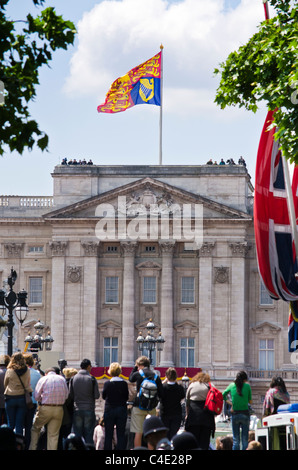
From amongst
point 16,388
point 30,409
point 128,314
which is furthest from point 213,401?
point 128,314

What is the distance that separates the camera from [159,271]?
70.5 metres

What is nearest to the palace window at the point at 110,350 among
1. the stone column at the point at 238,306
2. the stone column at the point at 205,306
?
the stone column at the point at 205,306

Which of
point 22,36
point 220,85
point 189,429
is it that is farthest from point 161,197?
point 22,36

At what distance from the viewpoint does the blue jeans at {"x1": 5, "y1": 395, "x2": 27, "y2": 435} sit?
848 inches

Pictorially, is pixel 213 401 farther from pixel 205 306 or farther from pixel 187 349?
pixel 187 349

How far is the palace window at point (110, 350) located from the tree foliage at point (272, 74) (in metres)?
45.4

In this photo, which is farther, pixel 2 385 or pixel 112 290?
pixel 112 290

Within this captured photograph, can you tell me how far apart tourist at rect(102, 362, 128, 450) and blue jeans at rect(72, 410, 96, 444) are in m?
0.28

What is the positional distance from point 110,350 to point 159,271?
5396mm

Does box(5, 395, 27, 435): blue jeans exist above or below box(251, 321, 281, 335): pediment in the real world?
below

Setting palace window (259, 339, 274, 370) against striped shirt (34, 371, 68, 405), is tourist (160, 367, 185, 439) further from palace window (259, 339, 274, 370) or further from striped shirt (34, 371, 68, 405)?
palace window (259, 339, 274, 370)

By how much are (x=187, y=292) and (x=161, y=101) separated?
449 inches

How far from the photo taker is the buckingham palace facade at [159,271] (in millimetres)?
69188

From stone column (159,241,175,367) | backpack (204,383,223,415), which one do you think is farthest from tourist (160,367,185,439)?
stone column (159,241,175,367)
